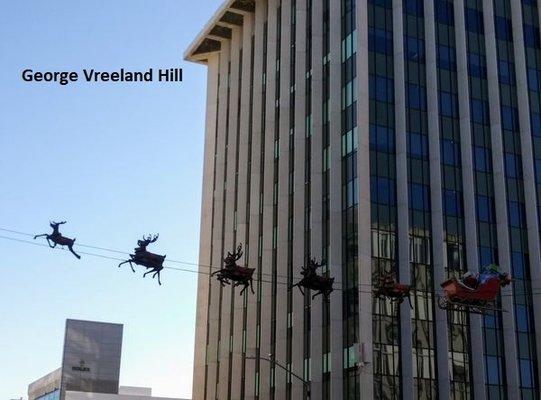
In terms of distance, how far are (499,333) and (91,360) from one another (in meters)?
63.1

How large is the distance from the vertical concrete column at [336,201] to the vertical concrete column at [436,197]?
6.38m

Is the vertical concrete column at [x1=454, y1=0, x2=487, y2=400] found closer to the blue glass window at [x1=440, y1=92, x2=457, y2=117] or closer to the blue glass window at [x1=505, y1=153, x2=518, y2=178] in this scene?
the blue glass window at [x1=440, y1=92, x2=457, y2=117]

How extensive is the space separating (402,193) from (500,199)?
8398mm

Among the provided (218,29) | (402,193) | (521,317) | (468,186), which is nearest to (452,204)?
(468,186)

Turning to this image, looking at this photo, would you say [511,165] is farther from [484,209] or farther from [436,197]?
[436,197]

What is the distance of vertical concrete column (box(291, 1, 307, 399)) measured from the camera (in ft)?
202

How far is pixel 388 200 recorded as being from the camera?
6028 cm

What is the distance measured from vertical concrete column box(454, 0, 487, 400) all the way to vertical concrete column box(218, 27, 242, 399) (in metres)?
21.0

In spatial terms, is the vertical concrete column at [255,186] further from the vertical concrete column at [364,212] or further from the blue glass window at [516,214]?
the blue glass window at [516,214]

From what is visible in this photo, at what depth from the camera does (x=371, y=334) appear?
183 feet

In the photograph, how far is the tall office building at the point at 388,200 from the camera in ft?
191

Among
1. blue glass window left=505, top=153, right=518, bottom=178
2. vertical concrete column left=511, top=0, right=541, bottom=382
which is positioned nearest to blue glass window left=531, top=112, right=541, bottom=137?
vertical concrete column left=511, top=0, right=541, bottom=382

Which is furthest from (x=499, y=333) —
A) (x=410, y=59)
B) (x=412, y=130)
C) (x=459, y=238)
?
(x=410, y=59)

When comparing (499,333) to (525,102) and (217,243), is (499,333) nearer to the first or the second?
(525,102)
